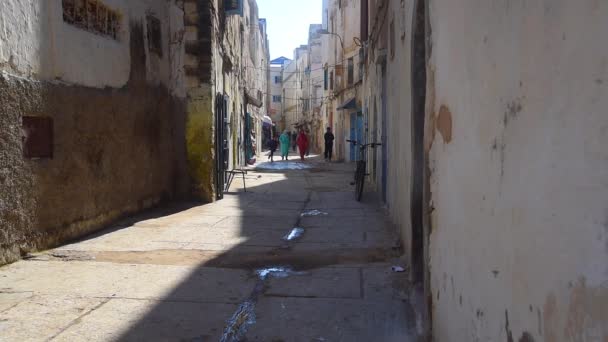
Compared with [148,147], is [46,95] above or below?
above

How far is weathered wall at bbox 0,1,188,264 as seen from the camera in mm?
4703

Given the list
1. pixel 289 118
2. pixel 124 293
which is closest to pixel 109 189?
pixel 124 293

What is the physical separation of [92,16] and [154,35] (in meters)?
2.02

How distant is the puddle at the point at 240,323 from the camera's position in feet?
10.4

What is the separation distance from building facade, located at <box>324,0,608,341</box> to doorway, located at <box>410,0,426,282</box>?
32.1 inches

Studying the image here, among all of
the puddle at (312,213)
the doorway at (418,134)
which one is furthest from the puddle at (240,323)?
the puddle at (312,213)

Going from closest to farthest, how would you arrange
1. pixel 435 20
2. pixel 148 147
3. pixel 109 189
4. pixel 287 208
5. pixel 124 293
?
pixel 435 20
pixel 124 293
pixel 109 189
pixel 148 147
pixel 287 208

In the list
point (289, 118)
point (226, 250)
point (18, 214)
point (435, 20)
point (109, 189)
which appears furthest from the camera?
point (289, 118)

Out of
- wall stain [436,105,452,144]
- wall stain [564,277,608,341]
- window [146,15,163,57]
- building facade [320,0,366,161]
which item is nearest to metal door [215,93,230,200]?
window [146,15,163,57]

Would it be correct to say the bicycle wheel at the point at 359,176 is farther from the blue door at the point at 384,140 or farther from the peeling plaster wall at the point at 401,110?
the peeling plaster wall at the point at 401,110

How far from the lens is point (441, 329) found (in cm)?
275

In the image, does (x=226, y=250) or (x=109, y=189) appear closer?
(x=226, y=250)

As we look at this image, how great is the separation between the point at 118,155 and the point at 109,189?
487 millimetres

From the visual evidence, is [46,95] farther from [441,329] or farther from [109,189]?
[441,329]
